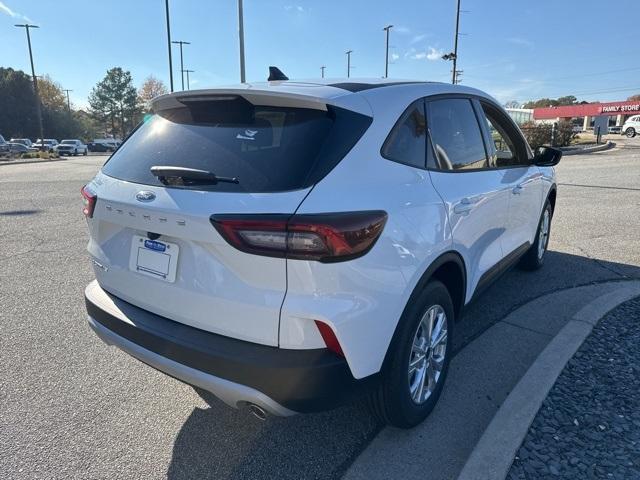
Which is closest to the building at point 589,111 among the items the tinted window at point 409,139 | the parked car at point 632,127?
Answer: the parked car at point 632,127

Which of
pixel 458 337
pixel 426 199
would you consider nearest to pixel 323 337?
pixel 426 199

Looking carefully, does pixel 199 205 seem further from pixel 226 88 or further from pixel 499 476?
pixel 499 476

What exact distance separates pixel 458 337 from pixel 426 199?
5.56ft

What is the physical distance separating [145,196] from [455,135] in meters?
1.92

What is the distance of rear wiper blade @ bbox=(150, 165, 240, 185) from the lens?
202 centimetres

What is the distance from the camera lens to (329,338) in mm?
1931

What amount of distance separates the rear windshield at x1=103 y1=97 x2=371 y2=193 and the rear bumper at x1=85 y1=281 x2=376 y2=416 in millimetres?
665

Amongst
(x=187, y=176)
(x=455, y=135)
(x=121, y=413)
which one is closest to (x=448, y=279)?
(x=455, y=135)

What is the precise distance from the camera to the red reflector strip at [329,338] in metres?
1.90

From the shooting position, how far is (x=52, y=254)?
5730 millimetres

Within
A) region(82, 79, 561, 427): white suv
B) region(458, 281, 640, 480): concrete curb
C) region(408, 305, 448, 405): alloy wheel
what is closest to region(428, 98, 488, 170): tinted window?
region(82, 79, 561, 427): white suv

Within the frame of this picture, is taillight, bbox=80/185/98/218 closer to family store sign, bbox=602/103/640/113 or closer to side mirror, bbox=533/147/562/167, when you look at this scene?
side mirror, bbox=533/147/562/167

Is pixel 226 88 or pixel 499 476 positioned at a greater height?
pixel 226 88

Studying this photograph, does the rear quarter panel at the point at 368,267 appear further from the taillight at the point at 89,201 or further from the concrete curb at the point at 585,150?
the concrete curb at the point at 585,150
